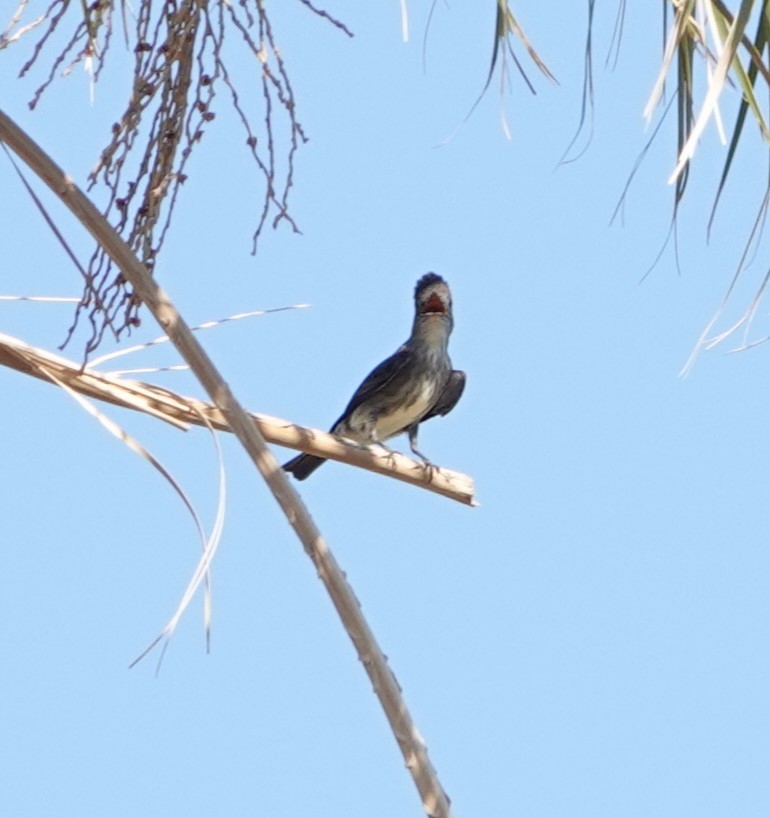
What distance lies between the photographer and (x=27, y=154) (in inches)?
72.4

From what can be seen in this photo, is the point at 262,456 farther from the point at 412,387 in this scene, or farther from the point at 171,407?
the point at 412,387

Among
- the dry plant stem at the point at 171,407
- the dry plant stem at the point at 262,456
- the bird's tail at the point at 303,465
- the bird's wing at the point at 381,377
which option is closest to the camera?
the dry plant stem at the point at 262,456

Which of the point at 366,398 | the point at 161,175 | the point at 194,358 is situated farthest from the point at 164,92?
the point at 366,398

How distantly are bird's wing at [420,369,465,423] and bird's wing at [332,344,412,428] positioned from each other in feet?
0.55

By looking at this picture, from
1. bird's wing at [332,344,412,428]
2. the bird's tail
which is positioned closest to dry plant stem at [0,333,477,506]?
the bird's tail

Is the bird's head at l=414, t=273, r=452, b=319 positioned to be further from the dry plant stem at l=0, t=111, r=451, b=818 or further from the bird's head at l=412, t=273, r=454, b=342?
the dry plant stem at l=0, t=111, r=451, b=818

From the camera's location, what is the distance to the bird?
563cm

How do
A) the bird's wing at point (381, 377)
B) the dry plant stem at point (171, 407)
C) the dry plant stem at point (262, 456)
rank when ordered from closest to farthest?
the dry plant stem at point (262, 456) < the dry plant stem at point (171, 407) < the bird's wing at point (381, 377)

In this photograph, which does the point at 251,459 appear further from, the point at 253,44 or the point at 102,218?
the point at 253,44

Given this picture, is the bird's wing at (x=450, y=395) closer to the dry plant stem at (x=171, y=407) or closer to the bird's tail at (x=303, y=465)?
the bird's tail at (x=303, y=465)

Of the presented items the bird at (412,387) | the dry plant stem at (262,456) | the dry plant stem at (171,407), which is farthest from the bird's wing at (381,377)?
the dry plant stem at (262,456)

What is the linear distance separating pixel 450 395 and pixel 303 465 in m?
0.63

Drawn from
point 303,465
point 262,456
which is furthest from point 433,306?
point 262,456

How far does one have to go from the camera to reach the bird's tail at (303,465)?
5.46 metres
